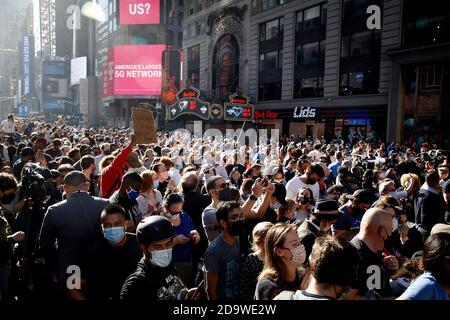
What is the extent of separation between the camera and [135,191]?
5.23 m

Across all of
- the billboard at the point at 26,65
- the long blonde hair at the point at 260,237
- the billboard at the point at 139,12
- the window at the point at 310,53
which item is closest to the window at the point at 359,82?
the window at the point at 310,53

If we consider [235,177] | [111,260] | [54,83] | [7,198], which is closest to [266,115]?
[235,177]

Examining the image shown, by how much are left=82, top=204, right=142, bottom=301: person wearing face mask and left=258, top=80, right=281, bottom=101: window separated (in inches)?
1402

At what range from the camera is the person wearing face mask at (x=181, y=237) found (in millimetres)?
4738

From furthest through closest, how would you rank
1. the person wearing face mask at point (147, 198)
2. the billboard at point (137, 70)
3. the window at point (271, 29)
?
the billboard at point (137, 70), the window at point (271, 29), the person wearing face mask at point (147, 198)

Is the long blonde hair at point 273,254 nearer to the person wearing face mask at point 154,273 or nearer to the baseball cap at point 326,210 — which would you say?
the person wearing face mask at point 154,273

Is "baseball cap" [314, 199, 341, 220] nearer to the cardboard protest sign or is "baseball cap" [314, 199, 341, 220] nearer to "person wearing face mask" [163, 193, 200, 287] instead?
"person wearing face mask" [163, 193, 200, 287]

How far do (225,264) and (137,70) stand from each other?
7009cm

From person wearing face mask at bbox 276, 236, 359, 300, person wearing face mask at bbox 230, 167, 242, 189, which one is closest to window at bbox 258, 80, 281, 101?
person wearing face mask at bbox 230, 167, 242, 189

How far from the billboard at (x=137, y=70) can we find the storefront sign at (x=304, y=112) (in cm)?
3828

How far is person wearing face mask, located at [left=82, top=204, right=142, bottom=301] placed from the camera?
12.0 ft

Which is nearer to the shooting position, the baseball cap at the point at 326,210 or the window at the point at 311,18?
the baseball cap at the point at 326,210

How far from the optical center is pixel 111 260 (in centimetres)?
371
